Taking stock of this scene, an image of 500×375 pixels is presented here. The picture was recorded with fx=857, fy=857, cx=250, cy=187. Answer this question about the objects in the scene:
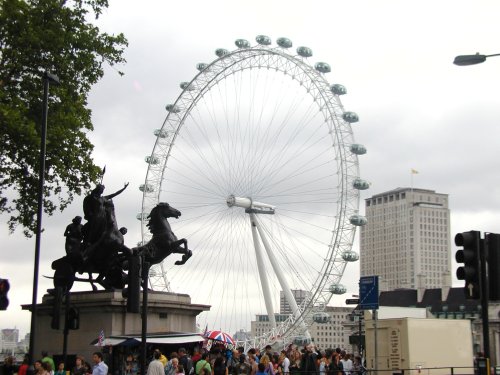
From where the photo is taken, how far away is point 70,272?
30141 mm

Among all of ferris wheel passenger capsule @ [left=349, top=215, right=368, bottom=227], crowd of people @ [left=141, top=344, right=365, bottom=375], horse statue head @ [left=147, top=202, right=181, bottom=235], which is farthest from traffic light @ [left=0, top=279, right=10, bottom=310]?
ferris wheel passenger capsule @ [left=349, top=215, right=368, bottom=227]

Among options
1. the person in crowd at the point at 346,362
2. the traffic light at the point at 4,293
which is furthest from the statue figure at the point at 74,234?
the traffic light at the point at 4,293

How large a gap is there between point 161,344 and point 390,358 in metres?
8.36

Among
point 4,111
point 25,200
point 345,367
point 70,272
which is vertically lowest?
point 345,367

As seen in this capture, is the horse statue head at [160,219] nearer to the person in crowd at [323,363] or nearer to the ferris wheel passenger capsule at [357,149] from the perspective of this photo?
the person in crowd at [323,363]

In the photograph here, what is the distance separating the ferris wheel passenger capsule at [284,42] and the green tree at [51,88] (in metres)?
29.0

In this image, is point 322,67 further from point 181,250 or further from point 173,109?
point 181,250

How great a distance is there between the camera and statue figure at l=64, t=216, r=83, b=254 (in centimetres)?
3017

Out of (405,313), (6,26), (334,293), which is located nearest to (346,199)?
(334,293)

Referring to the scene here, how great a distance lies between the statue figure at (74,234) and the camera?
3017 centimetres

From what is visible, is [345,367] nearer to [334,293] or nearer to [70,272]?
[70,272]

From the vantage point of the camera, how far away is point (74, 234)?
3028cm

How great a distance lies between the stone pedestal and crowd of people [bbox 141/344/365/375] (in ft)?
12.8

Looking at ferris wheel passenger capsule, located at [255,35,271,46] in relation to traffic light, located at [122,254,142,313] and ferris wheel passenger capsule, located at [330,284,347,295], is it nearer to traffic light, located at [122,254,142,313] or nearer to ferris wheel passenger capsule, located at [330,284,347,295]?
ferris wheel passenger capsule, located at [330,284,347,295]
